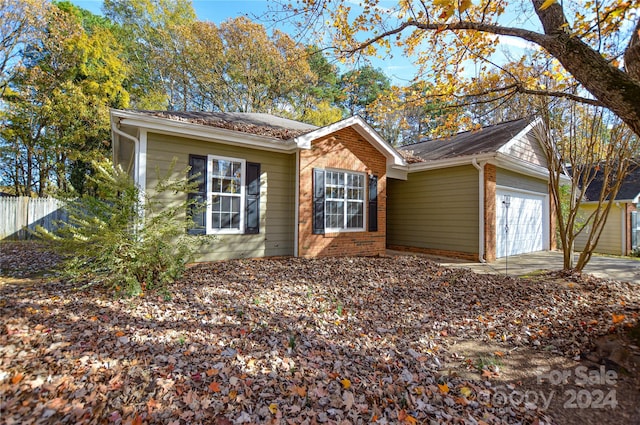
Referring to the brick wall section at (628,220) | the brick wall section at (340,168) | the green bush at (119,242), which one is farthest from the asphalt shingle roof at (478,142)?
the brick wall section at (628,220)

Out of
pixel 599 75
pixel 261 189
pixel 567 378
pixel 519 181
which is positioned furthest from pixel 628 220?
pixel 261 189

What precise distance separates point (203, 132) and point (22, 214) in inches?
431

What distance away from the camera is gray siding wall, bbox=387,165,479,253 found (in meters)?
8.85

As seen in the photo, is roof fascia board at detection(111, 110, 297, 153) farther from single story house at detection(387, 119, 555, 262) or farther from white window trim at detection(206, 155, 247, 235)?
single story house at detection(387, 119, 555, 262)

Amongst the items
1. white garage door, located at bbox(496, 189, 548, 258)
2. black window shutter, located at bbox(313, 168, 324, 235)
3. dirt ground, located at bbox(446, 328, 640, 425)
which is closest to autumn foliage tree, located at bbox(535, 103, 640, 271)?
white garage door, located at bbox(496, 189, 548, 258)

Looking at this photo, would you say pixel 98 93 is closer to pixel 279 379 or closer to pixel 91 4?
pixel 91 4

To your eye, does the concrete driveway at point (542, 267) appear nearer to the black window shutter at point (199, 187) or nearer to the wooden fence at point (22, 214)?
the black window shutter at point (199, 187)

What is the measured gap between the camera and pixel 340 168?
8.32 m

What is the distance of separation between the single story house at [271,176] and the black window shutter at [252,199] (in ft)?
0.08

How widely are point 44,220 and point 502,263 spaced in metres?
17.0

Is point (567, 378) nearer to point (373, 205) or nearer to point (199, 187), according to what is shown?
point (373, 205)

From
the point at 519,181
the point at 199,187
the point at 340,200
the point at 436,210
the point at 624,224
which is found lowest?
the point at 624,224

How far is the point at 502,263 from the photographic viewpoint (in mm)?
8391

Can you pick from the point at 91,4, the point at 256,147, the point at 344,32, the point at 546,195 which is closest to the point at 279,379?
the point at 256,147
